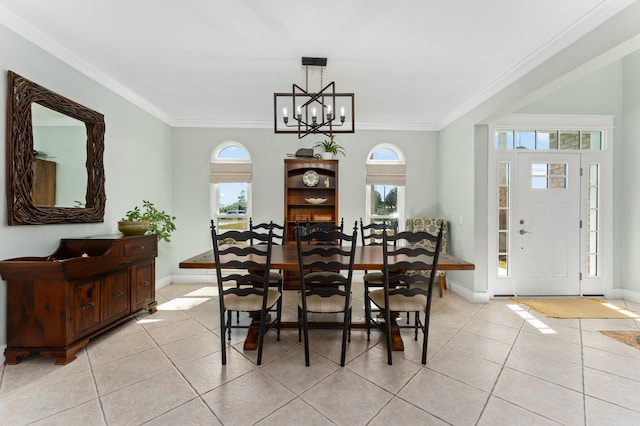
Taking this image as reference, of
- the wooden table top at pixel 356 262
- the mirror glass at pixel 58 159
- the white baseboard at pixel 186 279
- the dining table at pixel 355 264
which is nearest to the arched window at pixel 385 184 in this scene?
the dining table at pixel 355 264

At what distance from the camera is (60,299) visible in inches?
81.9

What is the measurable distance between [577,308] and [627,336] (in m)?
0.77

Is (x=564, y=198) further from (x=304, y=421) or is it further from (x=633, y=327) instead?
(x=304, y=421)

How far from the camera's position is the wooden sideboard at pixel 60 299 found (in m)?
2.07

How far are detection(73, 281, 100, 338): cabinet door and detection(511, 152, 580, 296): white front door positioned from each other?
498 cm

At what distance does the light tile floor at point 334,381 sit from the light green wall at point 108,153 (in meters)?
0.90

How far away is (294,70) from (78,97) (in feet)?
7.45

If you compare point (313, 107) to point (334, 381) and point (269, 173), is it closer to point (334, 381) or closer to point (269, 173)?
point (269, 173)

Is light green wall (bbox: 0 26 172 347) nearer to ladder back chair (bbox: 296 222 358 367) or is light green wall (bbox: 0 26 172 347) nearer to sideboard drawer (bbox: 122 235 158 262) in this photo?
sideboard drawer (bbox: 122 235 158 262)

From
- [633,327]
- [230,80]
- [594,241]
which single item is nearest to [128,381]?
[230,80]

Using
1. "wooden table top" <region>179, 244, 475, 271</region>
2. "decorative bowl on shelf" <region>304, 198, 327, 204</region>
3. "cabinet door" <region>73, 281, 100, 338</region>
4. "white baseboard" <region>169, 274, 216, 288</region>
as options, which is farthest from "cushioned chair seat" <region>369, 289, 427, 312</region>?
"white baseboard" <region>169, 274, 216, 288</region>

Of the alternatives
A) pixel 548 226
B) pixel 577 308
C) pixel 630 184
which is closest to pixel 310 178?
pixel 548 226

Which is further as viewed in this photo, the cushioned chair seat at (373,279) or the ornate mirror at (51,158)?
the cushioned chair seat at (373,279)

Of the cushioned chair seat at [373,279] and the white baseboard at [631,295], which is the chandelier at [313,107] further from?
the white baseboard at [631,295]
